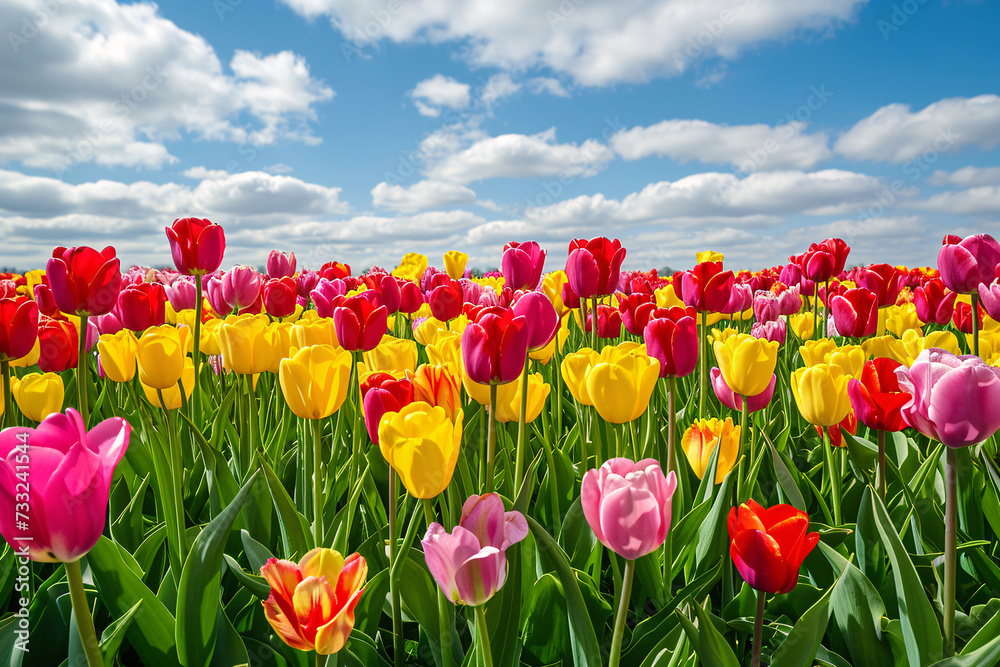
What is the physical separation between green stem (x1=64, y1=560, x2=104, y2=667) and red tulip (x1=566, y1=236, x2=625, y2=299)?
2.37 metres

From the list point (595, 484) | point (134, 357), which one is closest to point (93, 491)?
point (595, 484)

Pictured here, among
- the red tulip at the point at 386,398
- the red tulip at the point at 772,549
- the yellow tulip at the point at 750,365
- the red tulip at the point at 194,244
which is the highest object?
the red tulip at the point at 194,244

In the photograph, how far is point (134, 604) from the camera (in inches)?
60.7

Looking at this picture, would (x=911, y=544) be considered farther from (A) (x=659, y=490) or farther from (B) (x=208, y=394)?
(B) (x=208, y=394)

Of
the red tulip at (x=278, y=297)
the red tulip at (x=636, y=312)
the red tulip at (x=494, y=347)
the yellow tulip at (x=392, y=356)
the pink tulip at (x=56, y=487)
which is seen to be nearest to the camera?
the pink tulip at (x=56, y=487)

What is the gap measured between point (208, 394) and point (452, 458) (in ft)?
10.3

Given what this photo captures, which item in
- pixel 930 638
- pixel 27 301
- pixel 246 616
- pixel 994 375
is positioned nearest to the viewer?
pixel 994 375

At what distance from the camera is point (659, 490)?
3.53 ft

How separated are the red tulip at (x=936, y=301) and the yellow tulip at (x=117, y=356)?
4.99m

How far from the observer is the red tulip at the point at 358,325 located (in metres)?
2.28

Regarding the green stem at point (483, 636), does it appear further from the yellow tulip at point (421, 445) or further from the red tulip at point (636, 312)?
the red tulip at point (636, 312)

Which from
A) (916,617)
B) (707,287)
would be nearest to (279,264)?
(707,287)

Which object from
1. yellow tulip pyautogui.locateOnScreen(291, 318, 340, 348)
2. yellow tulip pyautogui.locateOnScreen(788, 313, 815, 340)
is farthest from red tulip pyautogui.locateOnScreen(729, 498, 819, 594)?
yellow tulip pyautogui.locateOnScreen(788, 313, 815, 340)

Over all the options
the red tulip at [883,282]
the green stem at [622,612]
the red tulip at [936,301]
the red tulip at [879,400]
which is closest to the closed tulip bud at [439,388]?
the green stem at [622,612]
